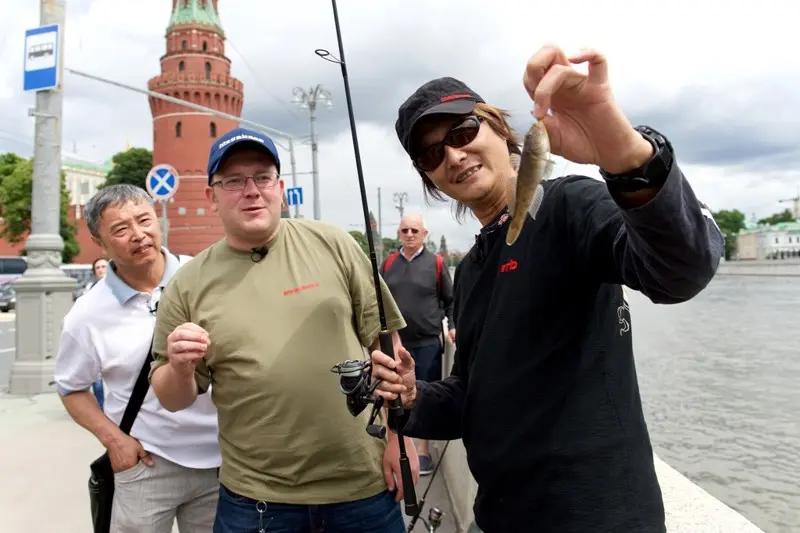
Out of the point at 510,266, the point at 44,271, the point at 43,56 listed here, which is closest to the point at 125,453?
the point at 510,266

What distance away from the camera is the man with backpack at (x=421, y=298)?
639cm

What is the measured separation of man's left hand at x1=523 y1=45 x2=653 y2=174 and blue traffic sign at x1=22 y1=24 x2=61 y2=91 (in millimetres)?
11099

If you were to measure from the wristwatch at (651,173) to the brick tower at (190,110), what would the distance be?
186ft

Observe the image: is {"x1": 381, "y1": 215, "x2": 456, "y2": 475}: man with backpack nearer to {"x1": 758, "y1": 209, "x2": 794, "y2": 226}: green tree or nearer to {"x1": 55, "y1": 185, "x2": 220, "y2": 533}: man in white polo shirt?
{"x1": 55, "y1": 185, "x2": 220, "y2": 533}: man in white polo shirt

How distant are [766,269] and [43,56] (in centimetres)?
10881

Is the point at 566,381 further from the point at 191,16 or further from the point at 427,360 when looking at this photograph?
the point at 191,16

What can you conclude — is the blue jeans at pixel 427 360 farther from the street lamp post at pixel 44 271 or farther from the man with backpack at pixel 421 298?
the street lamp post at pixel 44 271

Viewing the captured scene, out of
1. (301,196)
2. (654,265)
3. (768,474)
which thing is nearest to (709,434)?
(768,474)

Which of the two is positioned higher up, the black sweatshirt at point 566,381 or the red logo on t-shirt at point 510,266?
the red logo on t-shirt at point 510,266

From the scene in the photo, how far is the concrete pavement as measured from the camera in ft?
16.0

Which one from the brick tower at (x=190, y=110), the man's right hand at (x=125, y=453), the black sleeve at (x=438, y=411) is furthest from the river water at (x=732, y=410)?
the brick tower at (x=190, y=110)

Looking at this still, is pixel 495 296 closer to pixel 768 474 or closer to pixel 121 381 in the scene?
pixel 121 381

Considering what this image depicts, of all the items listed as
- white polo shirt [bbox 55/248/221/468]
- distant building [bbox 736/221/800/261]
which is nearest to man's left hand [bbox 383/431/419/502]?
white polo shirt [bbox 55/248/221/468]

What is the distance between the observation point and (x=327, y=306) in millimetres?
2594
